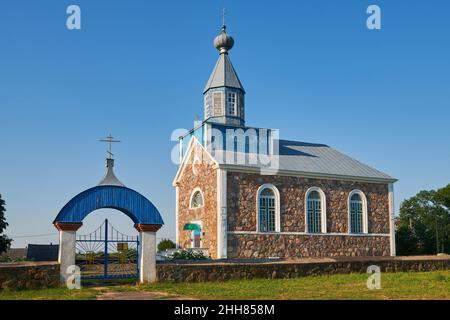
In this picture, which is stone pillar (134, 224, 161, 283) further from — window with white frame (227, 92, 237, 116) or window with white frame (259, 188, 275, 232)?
window with white frame (227, 92, 237, 116)

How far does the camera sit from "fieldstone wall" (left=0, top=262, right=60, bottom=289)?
Answer: 44.8 ft

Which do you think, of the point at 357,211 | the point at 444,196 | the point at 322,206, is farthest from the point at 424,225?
the point at 322,206

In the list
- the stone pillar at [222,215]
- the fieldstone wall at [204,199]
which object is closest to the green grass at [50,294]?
the stone pillar at [222,215]

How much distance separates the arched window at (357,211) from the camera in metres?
27.7

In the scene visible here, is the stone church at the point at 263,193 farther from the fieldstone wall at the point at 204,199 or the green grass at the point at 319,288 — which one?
the green grass at the point at 319,288

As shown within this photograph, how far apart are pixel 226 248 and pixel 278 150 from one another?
7.29 m

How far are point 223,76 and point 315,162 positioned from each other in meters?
7.14

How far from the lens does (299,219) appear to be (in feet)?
85.6

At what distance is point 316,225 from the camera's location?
26.7m

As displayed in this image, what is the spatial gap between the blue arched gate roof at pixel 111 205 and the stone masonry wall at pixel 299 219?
29.8ft

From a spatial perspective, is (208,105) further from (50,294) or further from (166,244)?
(50,294)

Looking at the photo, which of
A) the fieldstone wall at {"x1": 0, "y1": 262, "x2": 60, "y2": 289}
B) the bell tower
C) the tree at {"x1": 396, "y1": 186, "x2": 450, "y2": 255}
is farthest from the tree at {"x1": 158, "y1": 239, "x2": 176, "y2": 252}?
the fieldstone wall at {"x1": 0, "y1": 262, "x2": 60, "y2": 289}
